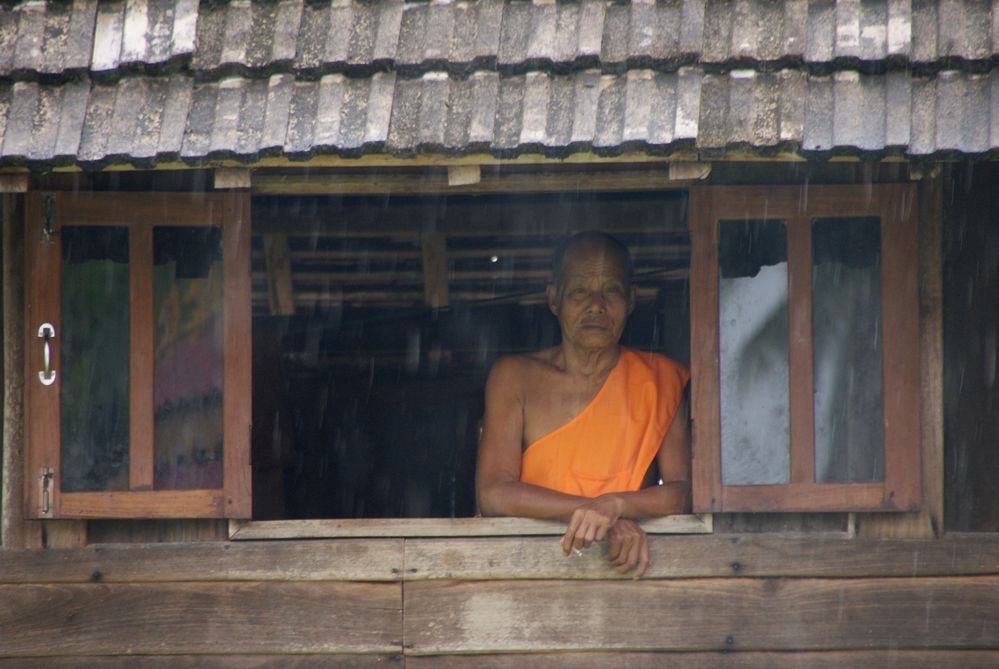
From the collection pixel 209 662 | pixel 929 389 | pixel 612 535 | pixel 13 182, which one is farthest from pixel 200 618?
pixel 929 389

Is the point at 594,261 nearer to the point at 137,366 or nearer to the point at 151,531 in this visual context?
the point at 137,366

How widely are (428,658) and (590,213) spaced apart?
7.98 ft

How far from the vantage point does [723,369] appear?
454 centimetres

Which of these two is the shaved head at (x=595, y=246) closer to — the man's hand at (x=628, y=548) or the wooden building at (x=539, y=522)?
the wooden building at (x=539, y=522)

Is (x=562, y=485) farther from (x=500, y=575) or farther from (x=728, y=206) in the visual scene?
(x=728, y=206)

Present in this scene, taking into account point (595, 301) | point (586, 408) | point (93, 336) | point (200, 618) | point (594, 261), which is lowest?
point (200, 618)

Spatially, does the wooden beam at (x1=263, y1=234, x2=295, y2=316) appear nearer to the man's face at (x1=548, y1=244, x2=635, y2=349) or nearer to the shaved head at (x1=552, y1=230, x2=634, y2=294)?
the shaved head at (x1=552, y1=230, x2=634, y2=294)

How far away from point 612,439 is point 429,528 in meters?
0.98

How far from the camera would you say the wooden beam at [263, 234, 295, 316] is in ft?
22.6

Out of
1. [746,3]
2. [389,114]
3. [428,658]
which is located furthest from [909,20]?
[428,658]

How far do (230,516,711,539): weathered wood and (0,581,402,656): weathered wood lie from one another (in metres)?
0.18

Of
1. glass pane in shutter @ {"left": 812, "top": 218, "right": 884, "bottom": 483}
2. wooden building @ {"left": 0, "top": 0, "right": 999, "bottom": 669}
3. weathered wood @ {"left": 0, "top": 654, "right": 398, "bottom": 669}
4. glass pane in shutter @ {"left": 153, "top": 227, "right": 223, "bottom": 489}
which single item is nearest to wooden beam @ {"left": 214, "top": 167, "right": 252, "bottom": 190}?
wooden building @ {"left": 0, "top": 0, "right": 999, "bottom": 669}

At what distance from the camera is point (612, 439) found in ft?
17.0

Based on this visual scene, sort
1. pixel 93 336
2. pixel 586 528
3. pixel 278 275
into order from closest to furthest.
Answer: pixel 586 528 < pixel 93 336 < pixel 278 275
